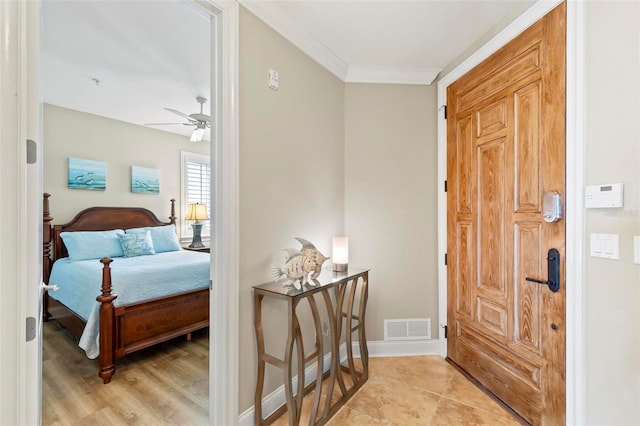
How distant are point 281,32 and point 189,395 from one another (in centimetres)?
257

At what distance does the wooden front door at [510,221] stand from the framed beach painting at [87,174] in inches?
171

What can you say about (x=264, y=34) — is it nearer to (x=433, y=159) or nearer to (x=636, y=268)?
(x=433, y=159)

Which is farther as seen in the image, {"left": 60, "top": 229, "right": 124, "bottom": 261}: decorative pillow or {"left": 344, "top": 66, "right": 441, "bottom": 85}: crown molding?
{"left": 60, "top": 229, "right": 124, "bottom": 261}: decorative pillow

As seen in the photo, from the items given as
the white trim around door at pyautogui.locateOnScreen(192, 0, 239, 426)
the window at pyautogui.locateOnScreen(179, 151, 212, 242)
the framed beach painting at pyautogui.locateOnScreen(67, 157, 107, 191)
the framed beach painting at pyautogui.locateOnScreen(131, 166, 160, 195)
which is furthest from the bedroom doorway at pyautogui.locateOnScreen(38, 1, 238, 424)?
the window at pyautogui.locateOnScreen(179, 151, 212, 242)

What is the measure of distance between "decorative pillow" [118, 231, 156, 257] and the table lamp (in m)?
0.84

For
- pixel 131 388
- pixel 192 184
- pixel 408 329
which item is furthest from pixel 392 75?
pixel 192 184

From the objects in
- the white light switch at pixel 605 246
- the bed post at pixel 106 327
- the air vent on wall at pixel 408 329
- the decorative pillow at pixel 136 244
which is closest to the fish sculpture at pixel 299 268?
the air vent on wall at pixel 408 329

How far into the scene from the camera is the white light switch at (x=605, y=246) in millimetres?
1306

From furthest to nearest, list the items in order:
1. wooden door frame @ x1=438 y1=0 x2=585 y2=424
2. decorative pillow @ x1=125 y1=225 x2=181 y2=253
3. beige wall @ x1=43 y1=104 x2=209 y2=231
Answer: decorative pillow @ x1=125 y1=225 x2=181 y2=253, beige wall @ x1=43 y1=104 x2=209 y2=231, wooden door frame @ x1=438 y1=0 x2=585 y2=424

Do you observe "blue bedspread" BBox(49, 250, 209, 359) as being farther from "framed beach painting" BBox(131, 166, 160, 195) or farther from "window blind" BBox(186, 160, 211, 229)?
"window blind" BBox(186, 160, 211, 229)

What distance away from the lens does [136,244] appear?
3816 mm

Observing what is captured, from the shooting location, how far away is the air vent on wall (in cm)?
261

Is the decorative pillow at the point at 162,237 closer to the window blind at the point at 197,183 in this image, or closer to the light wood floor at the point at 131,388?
the window blind at the point at 197,183

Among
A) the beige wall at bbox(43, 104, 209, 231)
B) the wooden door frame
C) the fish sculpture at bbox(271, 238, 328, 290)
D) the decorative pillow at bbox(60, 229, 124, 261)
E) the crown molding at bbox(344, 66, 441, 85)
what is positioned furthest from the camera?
the beige wall at bbox(43, 104, 209, 231)
